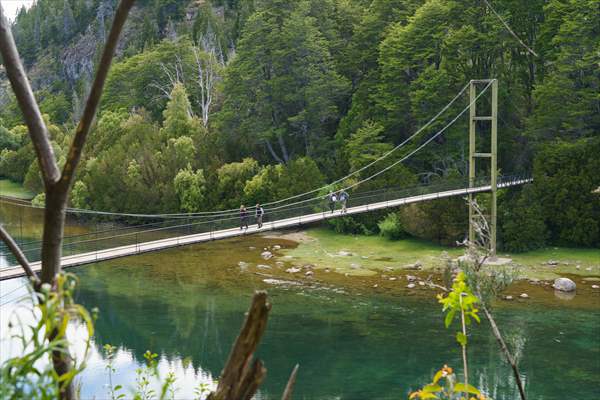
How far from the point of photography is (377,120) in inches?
1040

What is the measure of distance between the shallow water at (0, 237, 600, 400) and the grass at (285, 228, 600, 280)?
7.15 ft

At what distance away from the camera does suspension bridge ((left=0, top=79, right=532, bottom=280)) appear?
14.2 m

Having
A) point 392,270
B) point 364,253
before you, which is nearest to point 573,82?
point 364,253

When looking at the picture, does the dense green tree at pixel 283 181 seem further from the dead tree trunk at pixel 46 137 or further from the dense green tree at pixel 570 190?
the dead tree trunk at pixel 46 137

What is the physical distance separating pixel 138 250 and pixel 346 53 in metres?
16.7

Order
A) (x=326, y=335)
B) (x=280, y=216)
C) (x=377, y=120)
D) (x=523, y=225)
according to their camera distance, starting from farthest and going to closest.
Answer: (x=377, y=120) < (x=523, y=225) < (x=280, y=216) < (x=326, y=335)

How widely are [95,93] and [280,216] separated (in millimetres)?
18392

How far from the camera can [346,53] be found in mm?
28797

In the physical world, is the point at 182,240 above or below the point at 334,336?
above

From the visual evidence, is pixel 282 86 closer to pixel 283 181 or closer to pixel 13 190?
pixel 283 181

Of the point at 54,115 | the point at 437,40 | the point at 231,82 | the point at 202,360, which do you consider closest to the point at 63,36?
the point at 54,115

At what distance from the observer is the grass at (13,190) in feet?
112

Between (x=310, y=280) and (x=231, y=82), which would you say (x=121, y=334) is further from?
(x=231, y=82)

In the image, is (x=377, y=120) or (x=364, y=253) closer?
(x=364, y=253)
